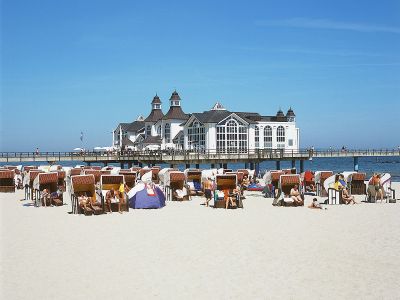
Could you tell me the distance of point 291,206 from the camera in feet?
66.8

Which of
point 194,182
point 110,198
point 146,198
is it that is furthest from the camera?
point 194,182

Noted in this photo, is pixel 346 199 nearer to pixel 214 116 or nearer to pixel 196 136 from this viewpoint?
pixel 214 116

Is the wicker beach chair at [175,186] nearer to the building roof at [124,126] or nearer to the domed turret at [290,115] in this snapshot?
the domed turret at [290,115]

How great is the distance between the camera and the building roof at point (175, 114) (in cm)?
6944

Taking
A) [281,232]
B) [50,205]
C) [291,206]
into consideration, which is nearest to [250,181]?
[291,206]

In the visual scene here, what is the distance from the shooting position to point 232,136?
60125 millimetres

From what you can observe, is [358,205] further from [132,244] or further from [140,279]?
[140,279]

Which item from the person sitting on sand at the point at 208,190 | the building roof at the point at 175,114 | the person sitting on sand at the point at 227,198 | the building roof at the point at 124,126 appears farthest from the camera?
the building roof at the point at 124,126

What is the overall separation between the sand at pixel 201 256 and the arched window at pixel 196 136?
4323 centimetres

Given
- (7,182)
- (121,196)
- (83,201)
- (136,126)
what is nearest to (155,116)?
(136,126)

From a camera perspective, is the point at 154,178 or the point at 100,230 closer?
the point at 100,230

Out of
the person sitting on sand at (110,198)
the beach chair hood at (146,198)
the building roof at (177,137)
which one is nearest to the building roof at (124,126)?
the building roof at (177,137)

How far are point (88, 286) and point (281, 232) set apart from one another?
21.6ft

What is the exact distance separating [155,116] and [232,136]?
65.1ft
